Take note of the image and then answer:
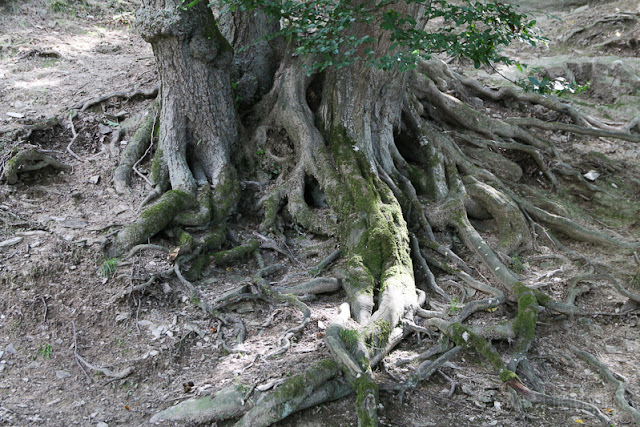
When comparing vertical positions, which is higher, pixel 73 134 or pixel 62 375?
pixel 73 134

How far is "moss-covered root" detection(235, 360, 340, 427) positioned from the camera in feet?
11.3

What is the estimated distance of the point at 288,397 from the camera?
3.55 metres

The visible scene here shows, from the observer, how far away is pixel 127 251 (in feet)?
16.5

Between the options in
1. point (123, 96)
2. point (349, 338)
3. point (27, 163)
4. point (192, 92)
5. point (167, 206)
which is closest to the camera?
point (349, 338)

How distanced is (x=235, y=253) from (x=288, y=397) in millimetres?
2332

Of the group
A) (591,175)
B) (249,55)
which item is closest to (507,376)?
(591,175)

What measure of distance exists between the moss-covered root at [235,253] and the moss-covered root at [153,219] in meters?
0.67

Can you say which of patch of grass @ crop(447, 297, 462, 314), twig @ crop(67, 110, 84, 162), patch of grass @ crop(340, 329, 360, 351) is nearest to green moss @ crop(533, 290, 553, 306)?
patch of grass @ crop(447, 297, 462, 314)

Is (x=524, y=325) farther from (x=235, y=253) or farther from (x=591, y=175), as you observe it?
(x=591, y=175)

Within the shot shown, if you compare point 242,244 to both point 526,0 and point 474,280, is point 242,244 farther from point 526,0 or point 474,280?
point 526,0

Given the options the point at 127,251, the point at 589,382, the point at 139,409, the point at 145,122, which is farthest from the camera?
the point at 145,122

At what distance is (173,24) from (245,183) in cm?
213

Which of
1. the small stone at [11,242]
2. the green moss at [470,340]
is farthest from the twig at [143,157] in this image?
the green moss at [470,340]

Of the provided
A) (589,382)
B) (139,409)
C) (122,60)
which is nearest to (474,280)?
(589,382)
